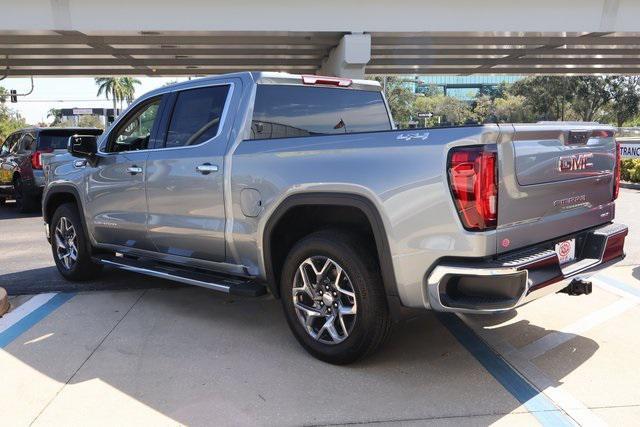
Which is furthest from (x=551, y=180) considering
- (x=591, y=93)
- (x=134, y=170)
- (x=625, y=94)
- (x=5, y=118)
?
(x=5, y=118)

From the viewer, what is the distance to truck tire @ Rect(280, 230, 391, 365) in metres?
3.61

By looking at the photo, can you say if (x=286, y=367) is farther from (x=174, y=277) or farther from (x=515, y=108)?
(x=515, y=108)

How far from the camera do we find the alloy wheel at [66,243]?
6.13 meters

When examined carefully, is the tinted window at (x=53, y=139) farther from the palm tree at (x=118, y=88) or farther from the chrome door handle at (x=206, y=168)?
the palm tree at (x=118, y=88)

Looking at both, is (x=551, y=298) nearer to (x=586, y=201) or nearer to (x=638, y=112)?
(x=586, y=201)

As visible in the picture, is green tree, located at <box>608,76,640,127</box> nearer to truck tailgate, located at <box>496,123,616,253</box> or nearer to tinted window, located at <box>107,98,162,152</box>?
A: truck tailgate, located at <box>496,123,616,253</box>

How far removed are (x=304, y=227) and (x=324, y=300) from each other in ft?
2.16

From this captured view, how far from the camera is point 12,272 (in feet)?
22.7

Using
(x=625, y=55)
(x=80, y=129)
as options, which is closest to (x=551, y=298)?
(x=80, y=129)

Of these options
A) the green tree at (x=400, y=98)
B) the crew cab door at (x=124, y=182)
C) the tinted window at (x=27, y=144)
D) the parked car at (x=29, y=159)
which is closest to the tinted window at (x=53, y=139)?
the parked car at (x=29, y=159)

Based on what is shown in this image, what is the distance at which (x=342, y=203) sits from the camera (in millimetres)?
3629

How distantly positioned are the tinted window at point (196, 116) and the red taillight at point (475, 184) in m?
2.14

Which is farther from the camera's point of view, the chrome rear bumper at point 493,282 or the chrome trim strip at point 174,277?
the chrome trim strip at point 174,277

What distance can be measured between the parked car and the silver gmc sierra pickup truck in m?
7.34
